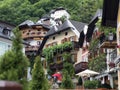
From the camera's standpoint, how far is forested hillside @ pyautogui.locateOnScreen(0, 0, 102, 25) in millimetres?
87062

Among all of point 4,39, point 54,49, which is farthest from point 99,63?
point 54,49

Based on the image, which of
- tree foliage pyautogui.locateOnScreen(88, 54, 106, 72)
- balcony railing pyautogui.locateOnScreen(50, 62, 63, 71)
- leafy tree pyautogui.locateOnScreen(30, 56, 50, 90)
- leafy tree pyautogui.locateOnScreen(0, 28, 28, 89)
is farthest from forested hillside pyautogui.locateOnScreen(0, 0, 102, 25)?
leafy tree pyautogui.locateOnScreen(0, 28, 28, 89)

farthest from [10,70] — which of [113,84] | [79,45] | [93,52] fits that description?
[79,45]

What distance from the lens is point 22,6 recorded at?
98.5 m

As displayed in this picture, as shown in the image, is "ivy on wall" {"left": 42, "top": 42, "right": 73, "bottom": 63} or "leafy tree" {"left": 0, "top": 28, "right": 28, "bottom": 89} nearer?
"leafy tree" {"left": 0, "top": 28, "right": 28, "bottom": 89}

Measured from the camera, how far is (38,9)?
103 meters

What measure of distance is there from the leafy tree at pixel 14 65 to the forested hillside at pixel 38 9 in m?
71.0

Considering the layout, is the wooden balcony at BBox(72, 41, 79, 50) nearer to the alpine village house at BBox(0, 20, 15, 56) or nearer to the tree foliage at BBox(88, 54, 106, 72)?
the alpine village house at BBox(0, 20, 15, 56)

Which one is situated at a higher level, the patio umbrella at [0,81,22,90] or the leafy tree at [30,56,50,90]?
the leafy tree at [30,56,50,90]

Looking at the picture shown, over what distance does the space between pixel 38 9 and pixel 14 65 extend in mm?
91637

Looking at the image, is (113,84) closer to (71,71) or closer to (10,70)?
(71,71)

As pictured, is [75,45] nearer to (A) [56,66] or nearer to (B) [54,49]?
(B) [54,49]

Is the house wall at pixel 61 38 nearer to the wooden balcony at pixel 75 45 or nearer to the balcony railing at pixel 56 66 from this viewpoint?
the wooden balcony at pixel 75 45

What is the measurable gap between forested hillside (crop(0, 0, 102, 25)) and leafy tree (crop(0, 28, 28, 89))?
7100cm
